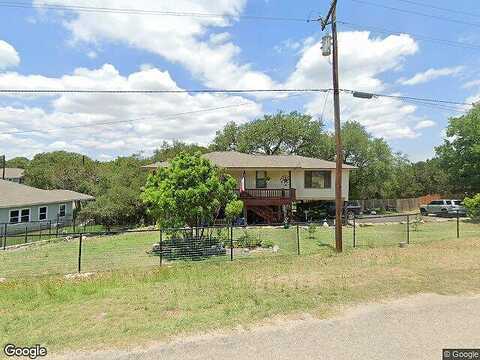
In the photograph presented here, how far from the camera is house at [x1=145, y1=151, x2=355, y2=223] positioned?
27203 millimetres

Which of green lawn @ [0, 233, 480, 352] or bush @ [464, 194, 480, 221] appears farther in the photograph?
bush @ [464, 194, 480, 221]

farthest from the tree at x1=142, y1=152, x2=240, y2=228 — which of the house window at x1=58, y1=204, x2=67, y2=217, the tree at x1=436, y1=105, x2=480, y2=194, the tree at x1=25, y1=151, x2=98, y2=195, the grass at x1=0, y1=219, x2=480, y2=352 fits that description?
the tree at x1=25, y1=151, x2=98, y2=195

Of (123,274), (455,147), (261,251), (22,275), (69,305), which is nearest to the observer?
(69,305)

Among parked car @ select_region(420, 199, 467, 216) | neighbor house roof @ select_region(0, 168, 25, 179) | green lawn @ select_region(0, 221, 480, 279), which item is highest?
neighbor house roof @ select_region(0, 168, 25, 179)

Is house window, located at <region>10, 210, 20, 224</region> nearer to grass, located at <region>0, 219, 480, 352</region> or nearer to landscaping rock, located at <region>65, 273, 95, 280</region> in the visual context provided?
grass, located at <region>0, 219, 480, 352</region>

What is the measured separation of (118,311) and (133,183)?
23.6 m

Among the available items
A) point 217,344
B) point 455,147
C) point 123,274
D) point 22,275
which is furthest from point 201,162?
point 455,147

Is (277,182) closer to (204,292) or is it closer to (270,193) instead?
(270,193)

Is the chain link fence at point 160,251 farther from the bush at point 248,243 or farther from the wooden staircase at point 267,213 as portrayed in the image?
the wooden staircase at point 267,213

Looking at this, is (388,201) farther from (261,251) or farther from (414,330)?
(414,330)

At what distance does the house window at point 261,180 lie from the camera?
28.6 metres

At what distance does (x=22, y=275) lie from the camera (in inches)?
437

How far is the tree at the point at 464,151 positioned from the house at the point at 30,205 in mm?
36335

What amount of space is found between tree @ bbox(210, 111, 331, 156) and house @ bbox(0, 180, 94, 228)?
2180 cm
